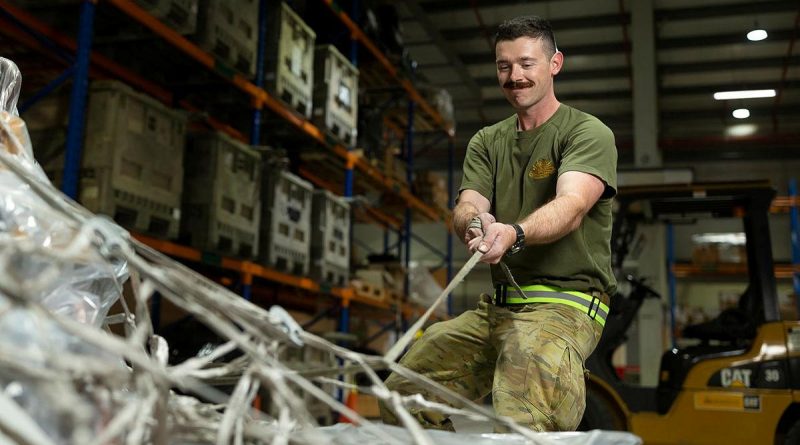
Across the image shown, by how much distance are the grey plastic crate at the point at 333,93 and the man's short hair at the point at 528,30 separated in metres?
4.55

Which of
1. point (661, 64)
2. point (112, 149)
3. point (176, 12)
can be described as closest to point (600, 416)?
point (112, 149)

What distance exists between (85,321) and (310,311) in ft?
27.3

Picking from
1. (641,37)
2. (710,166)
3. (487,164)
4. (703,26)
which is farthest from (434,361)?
(710,166)

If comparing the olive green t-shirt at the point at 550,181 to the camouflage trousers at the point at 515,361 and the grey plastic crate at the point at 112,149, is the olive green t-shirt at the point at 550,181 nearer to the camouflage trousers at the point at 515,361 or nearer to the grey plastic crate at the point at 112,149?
the camouflage trousers at the point at 515,361

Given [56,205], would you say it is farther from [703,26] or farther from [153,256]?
[703,26]

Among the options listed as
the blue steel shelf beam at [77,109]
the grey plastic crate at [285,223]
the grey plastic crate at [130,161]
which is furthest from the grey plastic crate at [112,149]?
the grey plastic crate at [285,223]

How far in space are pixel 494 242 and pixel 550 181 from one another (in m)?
0.61

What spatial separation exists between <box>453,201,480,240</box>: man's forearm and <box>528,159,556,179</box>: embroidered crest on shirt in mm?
231

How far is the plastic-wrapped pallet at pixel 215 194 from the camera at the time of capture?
513 centimetres

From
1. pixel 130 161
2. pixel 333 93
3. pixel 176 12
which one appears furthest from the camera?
pixel 333 93

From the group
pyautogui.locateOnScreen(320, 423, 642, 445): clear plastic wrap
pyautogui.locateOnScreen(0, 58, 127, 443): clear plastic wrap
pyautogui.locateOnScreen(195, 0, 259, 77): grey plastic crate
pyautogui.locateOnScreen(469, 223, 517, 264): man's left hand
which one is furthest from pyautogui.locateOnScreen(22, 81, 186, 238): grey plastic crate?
pyautogui.locateOnScreen(320, 423, 642, 445): clear plastic wrap

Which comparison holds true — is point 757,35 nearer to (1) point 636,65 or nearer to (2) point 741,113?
(1) point 636,65

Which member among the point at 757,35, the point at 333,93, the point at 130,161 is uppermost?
the point at 757,35

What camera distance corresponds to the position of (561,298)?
2387 millimetres
